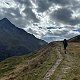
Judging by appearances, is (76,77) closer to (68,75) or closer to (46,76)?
(68,75)

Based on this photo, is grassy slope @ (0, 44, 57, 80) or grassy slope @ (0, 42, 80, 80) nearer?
grassy slope @ (0, 42, 80, 80)

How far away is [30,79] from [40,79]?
3.29 m

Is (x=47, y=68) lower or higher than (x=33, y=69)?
higher

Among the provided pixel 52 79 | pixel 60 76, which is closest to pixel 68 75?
pixel 60 76

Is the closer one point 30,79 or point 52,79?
point 52,79

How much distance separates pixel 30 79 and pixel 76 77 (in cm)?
718

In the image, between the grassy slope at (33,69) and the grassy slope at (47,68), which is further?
the grassy slope at (33,69)

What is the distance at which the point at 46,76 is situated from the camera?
33219 mm

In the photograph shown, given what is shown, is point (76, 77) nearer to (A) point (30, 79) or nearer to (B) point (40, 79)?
(B) point (40, 79)

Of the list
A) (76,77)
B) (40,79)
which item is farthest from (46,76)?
(76,77)

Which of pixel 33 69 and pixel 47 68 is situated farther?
pixel 33 69

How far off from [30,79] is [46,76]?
2.64 metres

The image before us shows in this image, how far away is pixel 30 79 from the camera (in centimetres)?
3419

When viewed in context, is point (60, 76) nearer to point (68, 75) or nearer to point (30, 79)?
point (68, 75)
